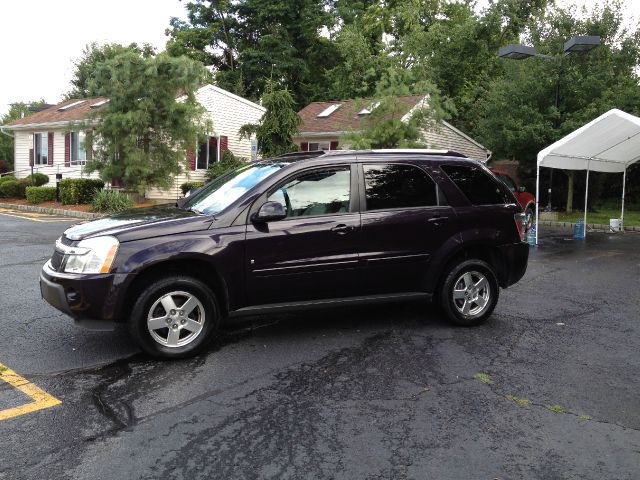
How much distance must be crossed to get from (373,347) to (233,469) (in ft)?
7.73

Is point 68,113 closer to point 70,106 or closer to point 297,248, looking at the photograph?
point 70,106

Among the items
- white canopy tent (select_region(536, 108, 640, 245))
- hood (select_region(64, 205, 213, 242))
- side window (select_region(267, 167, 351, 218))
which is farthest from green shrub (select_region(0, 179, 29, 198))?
side window (select_region(267, 167, 351, 218))

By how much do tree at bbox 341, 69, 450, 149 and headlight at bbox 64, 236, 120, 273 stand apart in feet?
44.0

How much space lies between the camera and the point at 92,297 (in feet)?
14.8

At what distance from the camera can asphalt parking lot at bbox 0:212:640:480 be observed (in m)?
3.17

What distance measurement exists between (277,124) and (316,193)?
15.4 meters

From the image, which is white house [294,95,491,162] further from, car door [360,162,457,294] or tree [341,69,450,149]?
car door [360,162,457,294]

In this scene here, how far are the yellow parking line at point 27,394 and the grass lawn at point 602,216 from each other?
17.7 m

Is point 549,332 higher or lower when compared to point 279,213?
lower

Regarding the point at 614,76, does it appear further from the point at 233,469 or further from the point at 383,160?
the point at 233,469

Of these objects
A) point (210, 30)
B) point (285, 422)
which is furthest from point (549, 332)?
point (210, 30)

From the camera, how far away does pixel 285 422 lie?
3652 millimetres

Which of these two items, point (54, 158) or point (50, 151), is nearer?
point (54, 158)

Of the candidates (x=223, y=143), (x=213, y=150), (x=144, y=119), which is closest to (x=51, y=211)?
(x=144, y=119)
